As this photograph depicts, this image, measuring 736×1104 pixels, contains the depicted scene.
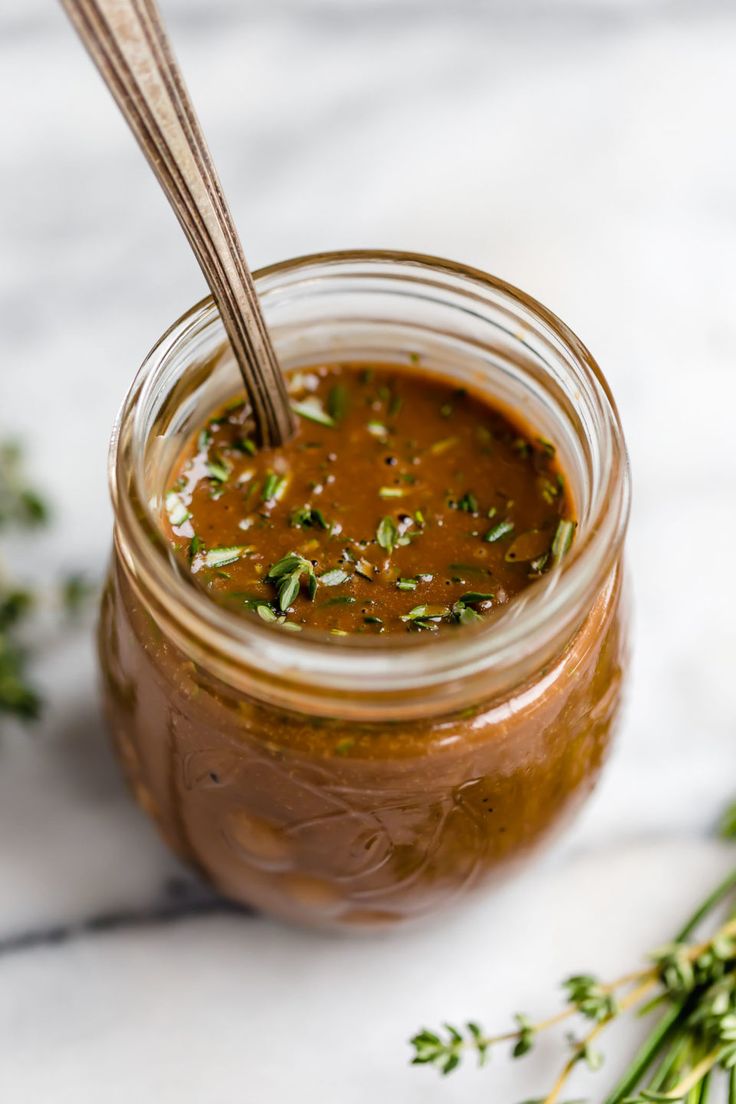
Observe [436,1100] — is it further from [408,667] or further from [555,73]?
[555,73]

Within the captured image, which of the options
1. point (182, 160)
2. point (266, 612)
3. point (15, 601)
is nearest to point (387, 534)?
point (266, 612)

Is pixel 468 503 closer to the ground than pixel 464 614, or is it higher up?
higher up

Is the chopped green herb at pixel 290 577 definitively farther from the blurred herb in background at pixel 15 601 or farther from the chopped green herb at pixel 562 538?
the blurred herb in background at pixel 15 601

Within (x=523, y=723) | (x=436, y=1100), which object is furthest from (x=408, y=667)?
(x=436, y=1100)

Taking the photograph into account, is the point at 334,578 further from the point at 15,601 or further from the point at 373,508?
the point at 15,601

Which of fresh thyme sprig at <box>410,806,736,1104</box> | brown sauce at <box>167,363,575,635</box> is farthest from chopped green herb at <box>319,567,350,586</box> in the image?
fresh thyme sprig at <box>410,806,736,1104</box>

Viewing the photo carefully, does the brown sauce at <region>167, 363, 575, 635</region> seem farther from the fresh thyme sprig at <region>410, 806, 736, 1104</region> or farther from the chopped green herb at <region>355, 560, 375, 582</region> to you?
the fresh thyme sprig at <region>410, 806, 736, 1104</region>
